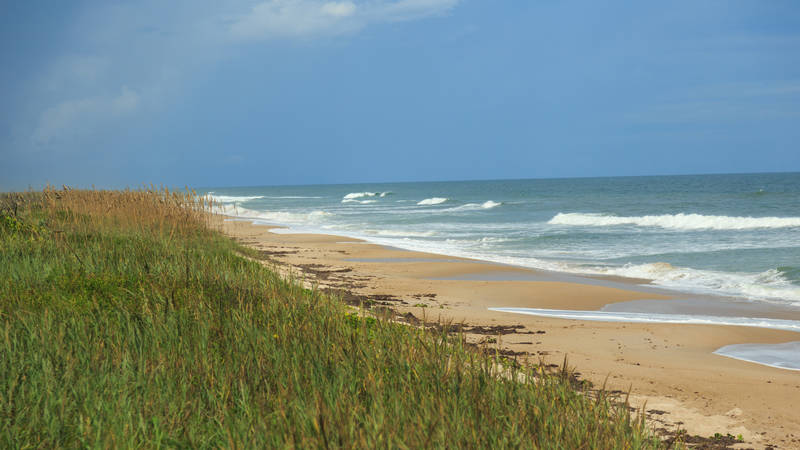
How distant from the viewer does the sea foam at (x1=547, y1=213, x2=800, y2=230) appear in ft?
97.8

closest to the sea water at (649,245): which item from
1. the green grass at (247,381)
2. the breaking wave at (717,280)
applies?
the breaking wave at (717,280)

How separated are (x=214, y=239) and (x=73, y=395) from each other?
9.48 metres

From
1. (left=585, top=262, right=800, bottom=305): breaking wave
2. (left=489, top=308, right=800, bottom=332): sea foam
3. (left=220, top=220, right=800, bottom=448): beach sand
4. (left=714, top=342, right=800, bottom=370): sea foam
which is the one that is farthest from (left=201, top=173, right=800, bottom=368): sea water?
(left=489, top=308, right=800, bottom=332): sea foam

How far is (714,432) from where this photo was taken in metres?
5.44

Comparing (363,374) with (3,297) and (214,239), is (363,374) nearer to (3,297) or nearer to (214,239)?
(3,297)

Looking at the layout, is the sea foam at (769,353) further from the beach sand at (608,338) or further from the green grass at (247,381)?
the green grass at (247,381)

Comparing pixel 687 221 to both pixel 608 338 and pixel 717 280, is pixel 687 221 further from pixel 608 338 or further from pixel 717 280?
pixel 608 338

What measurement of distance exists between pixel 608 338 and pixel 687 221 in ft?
87.3

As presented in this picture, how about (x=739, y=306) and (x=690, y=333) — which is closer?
(x=690, y=333)

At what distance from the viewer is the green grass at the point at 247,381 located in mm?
3363

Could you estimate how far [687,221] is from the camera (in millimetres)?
32562

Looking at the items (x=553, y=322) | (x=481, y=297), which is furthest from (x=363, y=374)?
(x=481, y=297)

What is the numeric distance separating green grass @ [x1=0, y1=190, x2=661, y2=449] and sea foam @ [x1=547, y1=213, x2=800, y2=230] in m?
28.4

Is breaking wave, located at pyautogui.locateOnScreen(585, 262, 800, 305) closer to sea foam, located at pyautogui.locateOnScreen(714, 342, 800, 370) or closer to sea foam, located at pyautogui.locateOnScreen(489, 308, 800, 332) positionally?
sea foam, located at pyautogui.locateOnScreen(489, 308, 800, 332)
